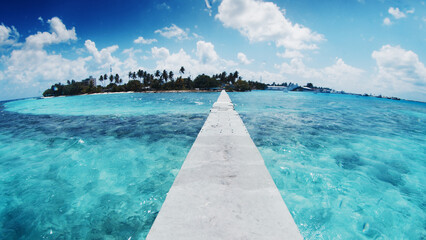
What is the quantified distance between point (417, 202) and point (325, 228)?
11.1ft

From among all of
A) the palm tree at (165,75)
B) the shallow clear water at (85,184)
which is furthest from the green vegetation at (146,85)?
the shallow clear water at (85,184)

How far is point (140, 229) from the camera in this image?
3.45 metres

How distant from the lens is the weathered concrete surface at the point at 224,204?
1.64 m

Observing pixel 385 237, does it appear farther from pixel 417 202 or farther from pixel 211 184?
pixel 211 184

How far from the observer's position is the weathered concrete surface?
1.64 meters

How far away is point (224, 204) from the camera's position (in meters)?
2.03

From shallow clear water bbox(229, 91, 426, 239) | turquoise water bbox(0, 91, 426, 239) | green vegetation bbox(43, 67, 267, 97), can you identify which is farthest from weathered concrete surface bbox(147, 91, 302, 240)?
green vegetation bbox(43, 67, 267, 97)

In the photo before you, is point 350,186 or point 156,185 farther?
point 350,186

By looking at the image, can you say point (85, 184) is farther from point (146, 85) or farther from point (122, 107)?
point (146, 85)

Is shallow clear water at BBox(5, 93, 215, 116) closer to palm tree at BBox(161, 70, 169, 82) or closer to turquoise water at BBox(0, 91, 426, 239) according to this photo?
turquoise water at BBox(0, 91, 426, 239)

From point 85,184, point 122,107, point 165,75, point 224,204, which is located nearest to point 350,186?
point 224,204

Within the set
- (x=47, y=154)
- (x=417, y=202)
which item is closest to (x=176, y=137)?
(x=47, y=154)

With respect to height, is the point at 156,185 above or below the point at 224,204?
below

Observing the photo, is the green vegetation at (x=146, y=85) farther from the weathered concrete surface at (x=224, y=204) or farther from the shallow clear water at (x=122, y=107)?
the weathered concrete surface at (x=224, y=204)
